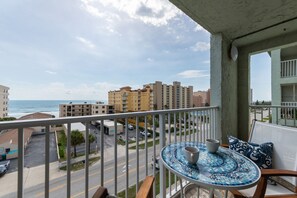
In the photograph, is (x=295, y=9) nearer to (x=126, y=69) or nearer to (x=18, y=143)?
(x=18, y=143)

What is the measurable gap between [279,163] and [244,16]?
2050mm

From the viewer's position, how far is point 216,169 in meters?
1.01

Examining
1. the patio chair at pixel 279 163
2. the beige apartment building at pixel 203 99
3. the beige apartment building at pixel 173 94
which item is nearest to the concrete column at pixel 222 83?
the beige apartment building at pixel 203 99

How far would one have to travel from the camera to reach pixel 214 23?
8.18ft

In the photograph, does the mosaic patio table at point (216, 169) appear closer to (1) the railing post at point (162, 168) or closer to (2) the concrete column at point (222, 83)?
(1) the railing post at point (162, 168)

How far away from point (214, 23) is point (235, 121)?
2.01 m

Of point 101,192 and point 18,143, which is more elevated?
point 18,143

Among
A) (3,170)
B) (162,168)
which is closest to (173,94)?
(162,168)

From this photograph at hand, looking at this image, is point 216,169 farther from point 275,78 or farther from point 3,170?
point 275,78

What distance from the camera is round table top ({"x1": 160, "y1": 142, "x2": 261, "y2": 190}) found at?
0.87 m

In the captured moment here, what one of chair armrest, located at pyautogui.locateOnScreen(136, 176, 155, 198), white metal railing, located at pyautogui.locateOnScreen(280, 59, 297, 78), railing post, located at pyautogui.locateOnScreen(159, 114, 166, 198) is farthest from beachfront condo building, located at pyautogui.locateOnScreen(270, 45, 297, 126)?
chair armrest, located at pyautogui.locateOnScreen(136, 176, 155, 198)

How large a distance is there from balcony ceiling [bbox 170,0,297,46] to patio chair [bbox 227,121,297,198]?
162 cm

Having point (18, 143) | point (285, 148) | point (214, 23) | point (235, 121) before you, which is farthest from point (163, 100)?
point (18, 143)

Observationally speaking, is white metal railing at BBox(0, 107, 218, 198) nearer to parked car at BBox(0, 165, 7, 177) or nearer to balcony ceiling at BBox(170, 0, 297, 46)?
parked car at BBox(0, 165, 7, 177)
